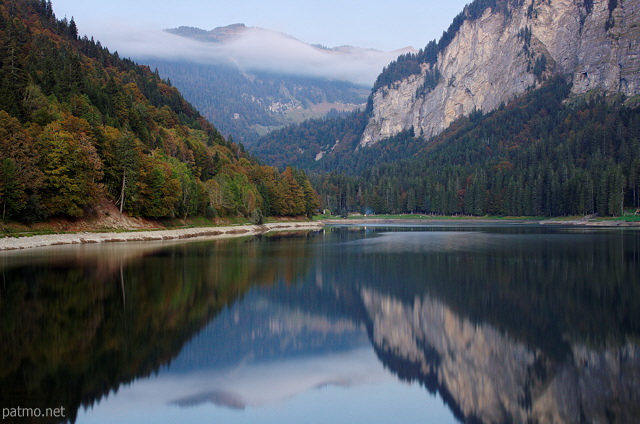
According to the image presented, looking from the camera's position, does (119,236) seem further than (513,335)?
Yes

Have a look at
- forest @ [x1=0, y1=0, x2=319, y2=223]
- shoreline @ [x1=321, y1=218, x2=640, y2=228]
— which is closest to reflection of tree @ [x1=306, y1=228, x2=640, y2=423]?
forest @ [x1=0, y1=0, x2=319, y2=223]

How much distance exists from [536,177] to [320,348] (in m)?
136

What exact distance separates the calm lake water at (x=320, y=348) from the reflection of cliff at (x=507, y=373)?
4 cm

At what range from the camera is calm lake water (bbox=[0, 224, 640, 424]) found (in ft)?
29.8

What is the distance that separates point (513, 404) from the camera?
364 inches

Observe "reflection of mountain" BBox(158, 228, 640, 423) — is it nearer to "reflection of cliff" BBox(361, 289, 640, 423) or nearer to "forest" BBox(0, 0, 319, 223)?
"reflection of cliff" BBox(361, 289, 640, 423)

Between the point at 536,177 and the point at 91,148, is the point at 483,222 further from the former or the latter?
the point at 91,148

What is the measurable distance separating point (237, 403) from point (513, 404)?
5185mm

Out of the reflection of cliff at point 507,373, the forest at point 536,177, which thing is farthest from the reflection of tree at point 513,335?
Result: the forest at point 536,177

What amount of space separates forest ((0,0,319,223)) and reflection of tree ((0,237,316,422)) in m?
19.2

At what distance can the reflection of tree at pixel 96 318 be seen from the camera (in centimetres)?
966

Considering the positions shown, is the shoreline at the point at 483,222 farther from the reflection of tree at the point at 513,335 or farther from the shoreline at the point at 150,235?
the reflection of tree at the point at 513,335

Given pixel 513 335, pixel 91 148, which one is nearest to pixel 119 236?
pixel 91 148

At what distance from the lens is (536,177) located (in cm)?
13488
